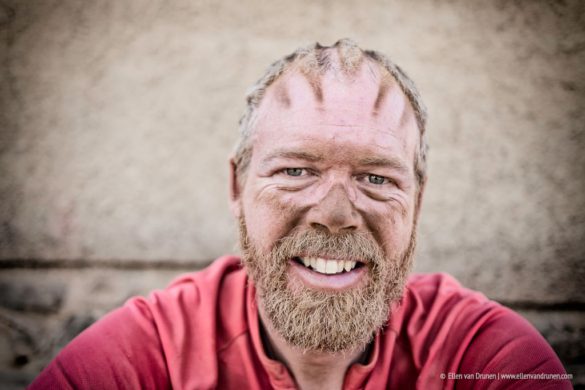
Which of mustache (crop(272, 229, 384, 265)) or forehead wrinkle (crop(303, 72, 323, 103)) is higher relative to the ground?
forehead wrinkle (crop(303, 72, 323, 103))

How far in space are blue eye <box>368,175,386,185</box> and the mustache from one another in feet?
0.64

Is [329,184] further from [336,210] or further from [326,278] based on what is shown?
[326,278]

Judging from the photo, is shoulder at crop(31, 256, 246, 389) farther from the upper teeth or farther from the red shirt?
the upper teeth

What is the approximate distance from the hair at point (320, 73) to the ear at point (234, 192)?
3 centimetres

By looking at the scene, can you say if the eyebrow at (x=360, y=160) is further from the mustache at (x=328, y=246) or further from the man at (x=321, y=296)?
the mustache at (x=328, y=246)

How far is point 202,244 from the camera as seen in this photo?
91.5 inches

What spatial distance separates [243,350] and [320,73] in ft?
3.41

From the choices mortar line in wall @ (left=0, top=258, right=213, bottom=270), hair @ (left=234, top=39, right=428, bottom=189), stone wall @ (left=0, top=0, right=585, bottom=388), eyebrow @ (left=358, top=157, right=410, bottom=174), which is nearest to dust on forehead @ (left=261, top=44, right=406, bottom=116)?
hair @ (left=234, top=39, right=428, bottom=189)

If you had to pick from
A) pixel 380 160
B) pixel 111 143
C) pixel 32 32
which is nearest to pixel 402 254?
pixel 380 160

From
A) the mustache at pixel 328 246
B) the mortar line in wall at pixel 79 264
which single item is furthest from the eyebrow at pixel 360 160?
the mortar line in wall at pixel 79 264

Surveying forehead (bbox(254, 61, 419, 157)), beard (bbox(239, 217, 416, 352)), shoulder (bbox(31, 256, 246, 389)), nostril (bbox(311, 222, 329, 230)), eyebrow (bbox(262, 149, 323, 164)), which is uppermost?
forehead (bbox(254, 61, 419, 157))

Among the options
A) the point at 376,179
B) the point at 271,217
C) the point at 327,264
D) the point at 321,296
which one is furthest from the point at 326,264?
the point at 376,179

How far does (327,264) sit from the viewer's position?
4.89 feet

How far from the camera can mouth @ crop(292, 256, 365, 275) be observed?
4.89 ft
